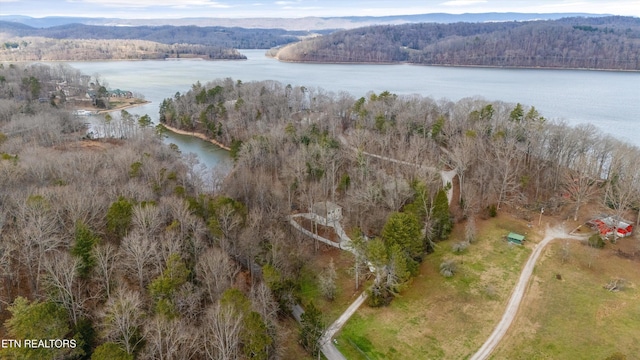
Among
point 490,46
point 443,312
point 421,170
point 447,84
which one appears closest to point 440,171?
point 421,170

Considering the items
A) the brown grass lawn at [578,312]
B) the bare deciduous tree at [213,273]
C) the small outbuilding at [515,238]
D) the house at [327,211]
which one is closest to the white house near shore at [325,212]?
the house at [327,211]

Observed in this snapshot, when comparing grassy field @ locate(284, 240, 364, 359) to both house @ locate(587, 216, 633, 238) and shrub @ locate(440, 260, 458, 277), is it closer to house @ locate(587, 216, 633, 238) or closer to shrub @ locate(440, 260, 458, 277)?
shrub @ locate(440, 260, 458, 277)

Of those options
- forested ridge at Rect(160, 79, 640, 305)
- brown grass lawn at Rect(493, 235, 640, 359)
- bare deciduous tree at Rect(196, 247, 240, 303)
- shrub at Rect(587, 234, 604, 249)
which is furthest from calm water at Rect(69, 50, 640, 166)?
bare deciduous tree at Rect(196, 247, 240, 303)

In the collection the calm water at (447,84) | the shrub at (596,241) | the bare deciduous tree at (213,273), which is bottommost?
the shrub at (596,241)

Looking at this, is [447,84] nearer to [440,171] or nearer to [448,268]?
[440,171]

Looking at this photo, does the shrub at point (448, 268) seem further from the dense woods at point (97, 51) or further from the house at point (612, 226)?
the dense woods at point (97, 51)

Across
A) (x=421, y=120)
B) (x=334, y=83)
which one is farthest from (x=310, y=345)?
(x=334, y=83)
